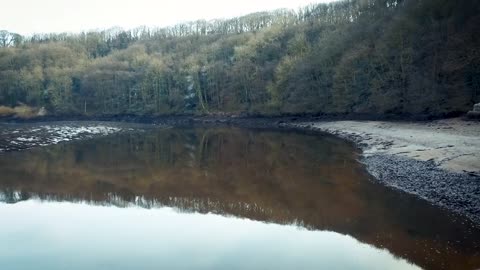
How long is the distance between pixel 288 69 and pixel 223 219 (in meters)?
57.7

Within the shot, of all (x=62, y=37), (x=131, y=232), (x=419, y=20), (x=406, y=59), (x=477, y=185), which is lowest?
(x=131, y=232)

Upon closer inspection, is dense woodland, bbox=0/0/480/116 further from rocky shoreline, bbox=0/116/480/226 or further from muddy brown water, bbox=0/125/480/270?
muddy brown water, bbox=0/125/480/270

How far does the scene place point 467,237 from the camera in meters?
12.7

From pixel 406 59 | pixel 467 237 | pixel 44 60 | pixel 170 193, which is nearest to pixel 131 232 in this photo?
pixel 170 193

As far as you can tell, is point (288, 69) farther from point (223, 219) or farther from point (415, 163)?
point (223, 219)

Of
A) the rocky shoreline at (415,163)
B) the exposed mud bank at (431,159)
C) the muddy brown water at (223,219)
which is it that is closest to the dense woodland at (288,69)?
the rocky shoreline at (415,163)

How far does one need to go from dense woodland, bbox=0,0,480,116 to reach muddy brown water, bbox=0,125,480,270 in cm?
2594

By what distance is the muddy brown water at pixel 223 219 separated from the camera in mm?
12242

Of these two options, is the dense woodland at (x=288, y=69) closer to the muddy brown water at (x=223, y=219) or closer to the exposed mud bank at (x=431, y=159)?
the exposed mud bank at (x=431, y=159)

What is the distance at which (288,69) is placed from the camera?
7138 cm

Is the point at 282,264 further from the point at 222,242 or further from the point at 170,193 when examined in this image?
the point at 170,193

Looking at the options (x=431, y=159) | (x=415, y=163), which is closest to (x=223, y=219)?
(x=415, y=163)

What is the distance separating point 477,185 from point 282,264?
1022 cm

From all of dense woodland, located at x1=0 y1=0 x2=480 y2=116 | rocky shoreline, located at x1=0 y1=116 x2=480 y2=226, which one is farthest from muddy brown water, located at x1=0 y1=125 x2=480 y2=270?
dense woodland, located at x1=0 y1=0 x2=480 y2=116
